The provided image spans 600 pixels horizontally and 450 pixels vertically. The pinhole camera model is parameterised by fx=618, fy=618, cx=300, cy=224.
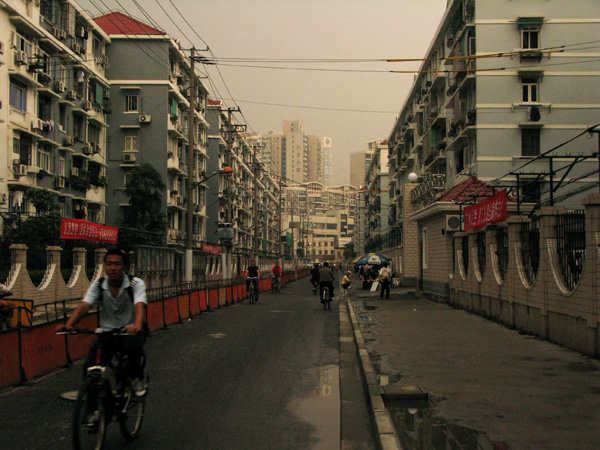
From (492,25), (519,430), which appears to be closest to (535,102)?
(492,25)

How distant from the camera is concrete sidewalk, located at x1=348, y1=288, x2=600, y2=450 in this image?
5.85 m

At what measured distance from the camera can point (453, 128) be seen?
1702 inches

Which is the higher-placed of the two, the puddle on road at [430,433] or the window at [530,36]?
the window at [530,36]

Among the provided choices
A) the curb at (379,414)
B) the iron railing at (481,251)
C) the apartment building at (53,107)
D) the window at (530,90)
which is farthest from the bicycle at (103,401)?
the window at (530,90)

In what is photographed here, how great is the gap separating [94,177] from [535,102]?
94.1 feet

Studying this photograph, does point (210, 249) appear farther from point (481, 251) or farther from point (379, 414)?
point (379, 414)

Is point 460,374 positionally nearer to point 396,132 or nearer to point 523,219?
point 523,219

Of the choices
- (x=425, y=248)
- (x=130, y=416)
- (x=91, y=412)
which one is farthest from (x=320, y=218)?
(x=91, y=412)

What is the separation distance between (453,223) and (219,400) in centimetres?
1792

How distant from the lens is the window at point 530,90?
39.7 meters

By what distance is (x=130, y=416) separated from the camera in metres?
5.78

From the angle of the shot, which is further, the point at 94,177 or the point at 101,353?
the point at 94,177

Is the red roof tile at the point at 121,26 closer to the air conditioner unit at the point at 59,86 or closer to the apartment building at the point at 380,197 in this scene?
the air conditioner unit at the point at 59,86

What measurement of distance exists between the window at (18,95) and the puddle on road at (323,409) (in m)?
26.3
